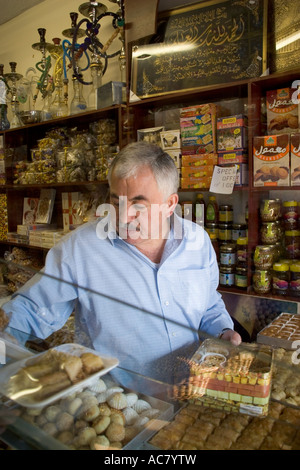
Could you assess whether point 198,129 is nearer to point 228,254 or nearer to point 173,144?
point 173,144

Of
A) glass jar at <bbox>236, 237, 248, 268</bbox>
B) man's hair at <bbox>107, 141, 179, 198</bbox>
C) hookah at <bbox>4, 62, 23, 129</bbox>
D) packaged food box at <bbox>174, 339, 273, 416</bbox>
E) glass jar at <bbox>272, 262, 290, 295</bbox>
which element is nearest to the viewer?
packaged food box at <bbox>174, 339, 273, 416</bbox>

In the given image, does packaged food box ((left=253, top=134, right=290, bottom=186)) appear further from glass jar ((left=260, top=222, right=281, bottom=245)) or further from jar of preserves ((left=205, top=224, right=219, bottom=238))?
jar of preserves ((left=205, top=224, right=219, bottom=238))

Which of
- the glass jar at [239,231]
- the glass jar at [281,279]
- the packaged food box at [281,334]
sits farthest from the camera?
the glass jar at [239,231]

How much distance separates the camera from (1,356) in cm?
83

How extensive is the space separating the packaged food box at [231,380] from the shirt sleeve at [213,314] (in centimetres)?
52

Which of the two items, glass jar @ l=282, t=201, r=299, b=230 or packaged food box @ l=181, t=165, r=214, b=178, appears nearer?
glass jar @ l=282, t=201, r=299, b=230

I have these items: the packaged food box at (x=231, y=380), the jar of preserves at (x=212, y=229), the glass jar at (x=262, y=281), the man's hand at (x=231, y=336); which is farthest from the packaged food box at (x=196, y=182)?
the packaged food box at (x=231, y=380)

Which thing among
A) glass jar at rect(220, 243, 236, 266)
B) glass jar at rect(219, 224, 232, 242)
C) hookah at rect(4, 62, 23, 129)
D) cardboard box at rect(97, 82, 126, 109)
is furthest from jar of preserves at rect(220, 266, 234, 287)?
hookah at rect(4, 62, 23, 129)

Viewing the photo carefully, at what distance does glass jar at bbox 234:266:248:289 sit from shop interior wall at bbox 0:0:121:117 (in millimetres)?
1795

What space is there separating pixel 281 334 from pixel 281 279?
0.50 m

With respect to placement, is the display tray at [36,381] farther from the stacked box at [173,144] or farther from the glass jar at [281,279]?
the stacked box at [173,144]

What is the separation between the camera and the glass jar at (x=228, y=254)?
2402mm

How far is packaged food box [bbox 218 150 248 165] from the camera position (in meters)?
2.26

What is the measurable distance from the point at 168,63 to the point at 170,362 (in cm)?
217
